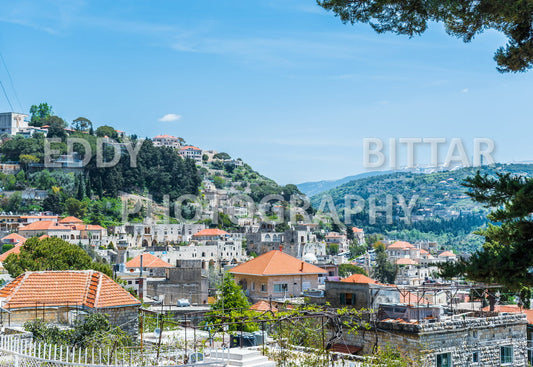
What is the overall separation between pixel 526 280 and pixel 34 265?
25.6 m

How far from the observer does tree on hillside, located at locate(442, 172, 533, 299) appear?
276 inches

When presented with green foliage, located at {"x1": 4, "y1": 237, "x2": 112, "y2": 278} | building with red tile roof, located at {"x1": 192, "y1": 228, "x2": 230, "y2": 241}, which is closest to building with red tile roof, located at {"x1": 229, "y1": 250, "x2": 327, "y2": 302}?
green foliage, located at {"x1": 4, "y1": 237, "x2": 112, "y2": 278}

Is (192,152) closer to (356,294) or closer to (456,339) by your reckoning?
(356,294)

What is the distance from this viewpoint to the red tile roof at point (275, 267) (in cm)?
3111

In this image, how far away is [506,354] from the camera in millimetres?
13312

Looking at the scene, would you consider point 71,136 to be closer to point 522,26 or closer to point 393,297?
point 393,297

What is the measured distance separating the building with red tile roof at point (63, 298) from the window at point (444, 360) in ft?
22.4

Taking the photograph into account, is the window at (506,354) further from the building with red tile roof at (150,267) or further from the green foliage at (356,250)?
the green foliage at (356,250)

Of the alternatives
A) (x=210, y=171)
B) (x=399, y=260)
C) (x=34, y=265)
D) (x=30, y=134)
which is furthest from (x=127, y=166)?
(x=34, y=265)

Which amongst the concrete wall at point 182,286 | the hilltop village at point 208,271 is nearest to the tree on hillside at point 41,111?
the hilltop village at point 208,271

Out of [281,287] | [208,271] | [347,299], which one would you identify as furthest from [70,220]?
[347,299]

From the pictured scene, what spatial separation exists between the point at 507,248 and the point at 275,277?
24022mm

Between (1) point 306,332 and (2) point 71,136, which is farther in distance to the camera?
(2) point 71,136

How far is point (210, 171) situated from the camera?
16462 centimetres
